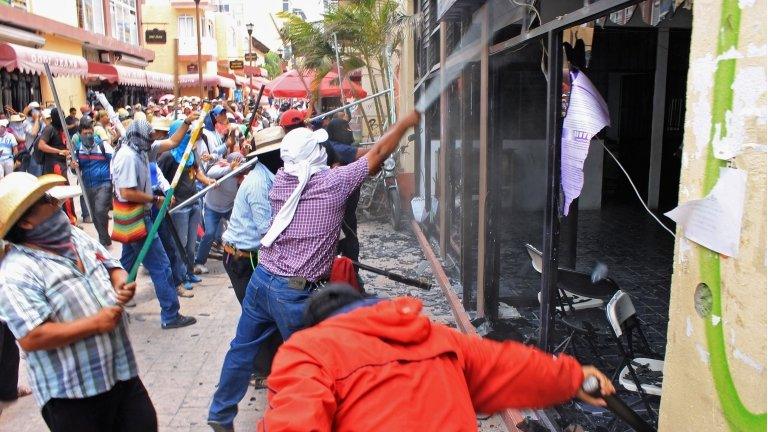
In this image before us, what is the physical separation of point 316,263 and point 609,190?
30.9ft

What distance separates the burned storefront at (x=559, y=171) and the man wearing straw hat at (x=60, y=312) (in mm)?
2440

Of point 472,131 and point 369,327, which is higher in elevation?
point 472,131

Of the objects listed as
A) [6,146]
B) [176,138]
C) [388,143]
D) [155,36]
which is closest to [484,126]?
[388,143]

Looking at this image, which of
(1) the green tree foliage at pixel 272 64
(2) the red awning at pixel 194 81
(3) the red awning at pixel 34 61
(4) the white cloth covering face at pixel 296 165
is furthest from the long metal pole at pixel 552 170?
(1) the green tree foliage at pixel 272 64

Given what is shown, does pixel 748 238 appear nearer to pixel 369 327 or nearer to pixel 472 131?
pixel 369 327

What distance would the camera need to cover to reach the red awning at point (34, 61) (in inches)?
611

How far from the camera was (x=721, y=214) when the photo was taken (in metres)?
2.15

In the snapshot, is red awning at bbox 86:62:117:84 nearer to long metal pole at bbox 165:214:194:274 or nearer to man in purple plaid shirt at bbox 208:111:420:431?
long metal pole at bbox 165:214:194:274

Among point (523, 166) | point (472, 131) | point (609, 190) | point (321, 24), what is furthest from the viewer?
point (321, 24)

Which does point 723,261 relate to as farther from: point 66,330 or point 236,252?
point 236,252

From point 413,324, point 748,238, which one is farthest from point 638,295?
point 413,324

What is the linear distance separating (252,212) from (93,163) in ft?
18.7

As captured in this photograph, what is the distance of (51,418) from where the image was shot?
2799 millimetres

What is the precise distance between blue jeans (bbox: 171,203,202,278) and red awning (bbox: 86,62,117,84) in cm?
1690
